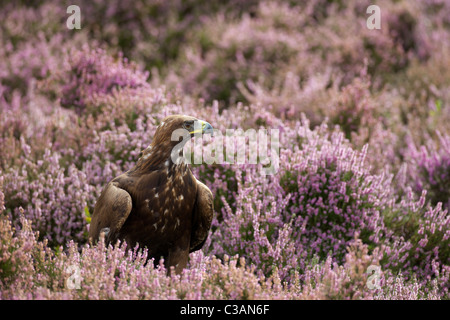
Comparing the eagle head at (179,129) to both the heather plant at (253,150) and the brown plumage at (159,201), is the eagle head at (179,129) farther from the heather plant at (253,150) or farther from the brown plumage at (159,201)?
the heather plant at (253,150)

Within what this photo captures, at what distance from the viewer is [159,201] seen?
2.71 m

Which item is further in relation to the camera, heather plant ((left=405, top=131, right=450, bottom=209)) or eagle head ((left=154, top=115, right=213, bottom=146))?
heather plant ((left=405, top=131, right=450, bottom=209))

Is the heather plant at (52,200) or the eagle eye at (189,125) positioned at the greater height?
the eagle eye at (189,125)

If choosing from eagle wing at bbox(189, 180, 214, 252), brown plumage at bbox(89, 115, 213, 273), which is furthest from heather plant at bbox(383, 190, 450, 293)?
brown plumage at bbox(89, 115, 213, 273)

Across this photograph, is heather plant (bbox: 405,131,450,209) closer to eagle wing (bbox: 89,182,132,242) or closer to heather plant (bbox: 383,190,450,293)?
heather plant (bbox: 383,190,450,293)

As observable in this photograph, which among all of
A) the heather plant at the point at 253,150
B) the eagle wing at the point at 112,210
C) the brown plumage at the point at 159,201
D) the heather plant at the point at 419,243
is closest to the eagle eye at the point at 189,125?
the brown plumage at the point at 159,201

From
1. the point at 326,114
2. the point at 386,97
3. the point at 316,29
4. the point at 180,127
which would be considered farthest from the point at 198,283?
the point at 316,29

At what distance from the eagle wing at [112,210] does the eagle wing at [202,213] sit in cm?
43

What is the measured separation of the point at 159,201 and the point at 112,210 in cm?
26

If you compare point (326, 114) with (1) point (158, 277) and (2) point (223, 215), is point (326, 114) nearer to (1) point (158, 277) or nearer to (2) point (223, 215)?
(2) point (223, 215)

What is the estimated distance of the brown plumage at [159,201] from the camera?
272cm

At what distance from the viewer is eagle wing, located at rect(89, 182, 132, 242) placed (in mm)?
2658
